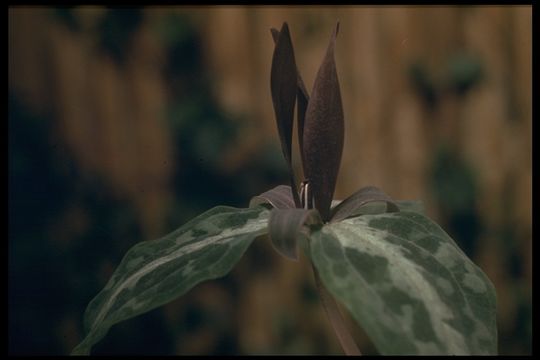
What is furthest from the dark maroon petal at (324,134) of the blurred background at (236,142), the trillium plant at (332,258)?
the blurred background at (236,142)

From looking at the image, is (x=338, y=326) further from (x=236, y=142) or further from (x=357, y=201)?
(x=236, y=142)

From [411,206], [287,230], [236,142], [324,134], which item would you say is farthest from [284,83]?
[236,142]

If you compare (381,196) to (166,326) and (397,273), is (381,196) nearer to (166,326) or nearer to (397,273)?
(397,273)

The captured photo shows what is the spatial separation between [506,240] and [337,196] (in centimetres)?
53

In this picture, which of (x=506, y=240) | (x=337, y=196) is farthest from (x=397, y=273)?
(x=506, y=240)

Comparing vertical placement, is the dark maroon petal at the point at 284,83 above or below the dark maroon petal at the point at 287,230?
above

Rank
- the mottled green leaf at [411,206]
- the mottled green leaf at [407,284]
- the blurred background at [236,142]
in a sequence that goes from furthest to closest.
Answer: the blurred background at [236,142] → the mottled green leaf at [411,206] → the mottled green leaf at [407,284]

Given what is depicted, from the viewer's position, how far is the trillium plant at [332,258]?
52 cm

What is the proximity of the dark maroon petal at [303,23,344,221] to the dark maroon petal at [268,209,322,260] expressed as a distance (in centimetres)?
10

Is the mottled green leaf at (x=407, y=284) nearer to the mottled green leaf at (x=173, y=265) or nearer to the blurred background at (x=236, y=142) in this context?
the mottled green leaf at (x=173, y=265)

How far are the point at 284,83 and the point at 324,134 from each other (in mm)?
70

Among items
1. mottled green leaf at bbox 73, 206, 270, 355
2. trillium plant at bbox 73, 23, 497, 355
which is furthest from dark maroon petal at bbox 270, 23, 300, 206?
mottled green leaf at bbox 73, 206, 270, 355

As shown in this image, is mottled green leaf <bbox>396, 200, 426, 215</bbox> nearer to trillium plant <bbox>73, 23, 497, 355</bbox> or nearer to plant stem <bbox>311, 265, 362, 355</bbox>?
trillium plant <bbox>73, 23, 497, 355</bbox>

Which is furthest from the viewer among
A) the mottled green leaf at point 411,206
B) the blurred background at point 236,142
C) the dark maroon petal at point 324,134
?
the blurred background at point 236,142
